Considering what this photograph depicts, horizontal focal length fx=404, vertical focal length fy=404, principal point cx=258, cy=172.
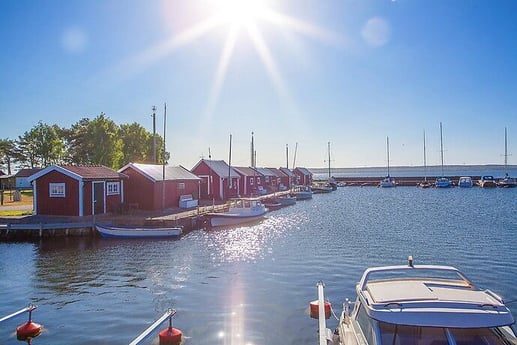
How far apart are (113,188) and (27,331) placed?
21482 millimetres

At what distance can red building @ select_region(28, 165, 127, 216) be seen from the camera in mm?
28844

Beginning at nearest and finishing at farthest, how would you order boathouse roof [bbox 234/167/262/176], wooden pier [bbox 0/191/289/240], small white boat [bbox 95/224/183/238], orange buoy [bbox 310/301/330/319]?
orange buoy [bbox 310/301/330/319], small white boat [bbox 95/224/183/238], wooden pier [bbox 0/191/289/240], boathouse roof [bbox 234/167/262/176]

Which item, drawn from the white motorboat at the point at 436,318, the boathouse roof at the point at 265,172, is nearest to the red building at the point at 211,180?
the boathouse roof at the point at 265,172

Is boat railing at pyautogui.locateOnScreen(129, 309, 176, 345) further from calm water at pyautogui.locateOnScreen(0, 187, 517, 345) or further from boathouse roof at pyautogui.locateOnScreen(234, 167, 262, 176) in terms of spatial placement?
boathouse roof at pyautogui.locateOnScreen(234, 167, 262, 176)

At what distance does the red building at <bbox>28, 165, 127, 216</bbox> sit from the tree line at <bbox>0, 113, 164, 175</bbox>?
103 feet

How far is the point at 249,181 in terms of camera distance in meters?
58.4

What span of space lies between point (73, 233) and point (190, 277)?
13.6 meters

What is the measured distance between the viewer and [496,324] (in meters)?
5.73

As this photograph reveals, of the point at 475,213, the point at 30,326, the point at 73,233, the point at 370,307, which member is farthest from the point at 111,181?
the point at 475,213

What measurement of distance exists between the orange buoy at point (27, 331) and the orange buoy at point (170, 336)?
3.67 m

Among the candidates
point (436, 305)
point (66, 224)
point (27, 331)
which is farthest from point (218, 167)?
point (436, 305)

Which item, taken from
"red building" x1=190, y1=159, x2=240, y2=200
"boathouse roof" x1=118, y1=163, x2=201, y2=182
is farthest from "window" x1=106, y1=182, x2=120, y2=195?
"red building" x1=190, y1=159, x2=240, y2=200

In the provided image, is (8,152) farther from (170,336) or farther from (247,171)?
(170,336)

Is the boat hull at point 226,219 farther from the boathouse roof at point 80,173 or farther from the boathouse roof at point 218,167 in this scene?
the boathouse roof at point 218,167
